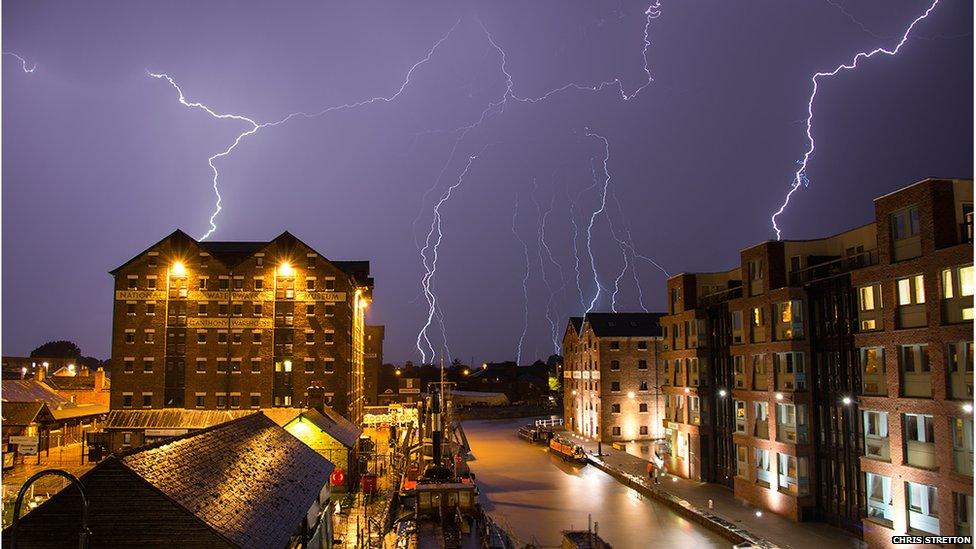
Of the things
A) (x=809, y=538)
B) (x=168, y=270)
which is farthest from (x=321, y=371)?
(x=809, y=538)

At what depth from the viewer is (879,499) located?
86.9 ft

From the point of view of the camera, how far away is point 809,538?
92.0ft

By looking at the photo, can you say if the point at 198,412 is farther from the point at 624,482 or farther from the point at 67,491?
the point at 67,491

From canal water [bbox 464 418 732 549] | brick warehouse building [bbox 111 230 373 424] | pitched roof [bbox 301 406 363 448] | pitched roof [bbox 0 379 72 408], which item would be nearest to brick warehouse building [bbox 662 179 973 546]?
canal water [bbox 464 418 732 549]

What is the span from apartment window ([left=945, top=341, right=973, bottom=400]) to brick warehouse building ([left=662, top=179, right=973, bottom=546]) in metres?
0.03

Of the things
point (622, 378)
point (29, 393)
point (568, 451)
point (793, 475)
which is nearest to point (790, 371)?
point (793, 475)

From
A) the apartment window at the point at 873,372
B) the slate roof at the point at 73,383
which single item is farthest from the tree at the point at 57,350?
the apartment window at the point at 873,372

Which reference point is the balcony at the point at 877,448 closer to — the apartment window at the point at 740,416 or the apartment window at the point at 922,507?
the apartment window at the point at 922,507

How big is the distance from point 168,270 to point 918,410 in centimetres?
4822

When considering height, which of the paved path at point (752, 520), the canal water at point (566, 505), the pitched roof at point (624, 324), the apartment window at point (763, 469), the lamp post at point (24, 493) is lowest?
the canal water at point (566, 505)

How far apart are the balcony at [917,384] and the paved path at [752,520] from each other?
6314mm

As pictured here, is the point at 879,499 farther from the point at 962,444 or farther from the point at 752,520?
the point at 752,520

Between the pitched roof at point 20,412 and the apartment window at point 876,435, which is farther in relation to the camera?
the pitched roof at point 20,412

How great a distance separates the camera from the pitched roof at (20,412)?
167ft
